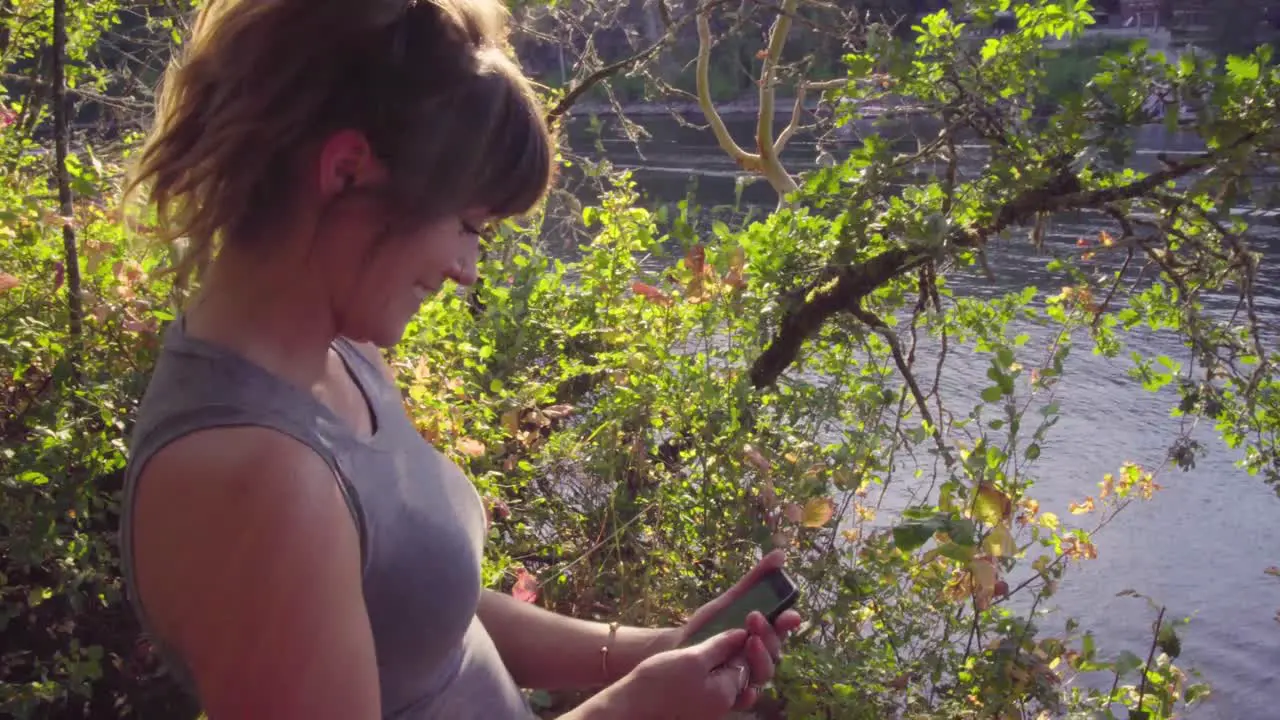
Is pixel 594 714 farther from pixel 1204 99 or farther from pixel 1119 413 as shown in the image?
pixel 1119 413

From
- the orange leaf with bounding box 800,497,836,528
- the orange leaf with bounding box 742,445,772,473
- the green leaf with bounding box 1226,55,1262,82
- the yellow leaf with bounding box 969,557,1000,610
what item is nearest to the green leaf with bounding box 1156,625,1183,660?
the yellow leaf with bounding box 969,557,1000,610

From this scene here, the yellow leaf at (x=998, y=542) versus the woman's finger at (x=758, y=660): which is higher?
the woman's finger at (x=758, y=660)

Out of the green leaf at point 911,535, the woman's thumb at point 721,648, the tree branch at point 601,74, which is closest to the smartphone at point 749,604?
the woman's thumb at point 721,648

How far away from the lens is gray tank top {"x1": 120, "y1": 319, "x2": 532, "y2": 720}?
2.61 ft

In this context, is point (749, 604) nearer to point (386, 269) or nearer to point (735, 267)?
point (386, 269)

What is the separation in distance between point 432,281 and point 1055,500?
10.7ft

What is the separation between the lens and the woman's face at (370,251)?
2.78ft

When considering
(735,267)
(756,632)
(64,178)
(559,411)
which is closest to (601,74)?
(735,267)

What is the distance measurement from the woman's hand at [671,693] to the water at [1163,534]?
209 centimetres

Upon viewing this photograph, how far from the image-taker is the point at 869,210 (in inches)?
87.7

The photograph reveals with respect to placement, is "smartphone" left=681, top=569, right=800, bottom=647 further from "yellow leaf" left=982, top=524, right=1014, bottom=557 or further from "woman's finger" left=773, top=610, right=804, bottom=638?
"yellow leaf" left=982, top=524, right=1014, bottom=557

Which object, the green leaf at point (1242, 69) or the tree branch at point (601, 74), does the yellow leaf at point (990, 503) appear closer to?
the green leaf at point (1242, 69)

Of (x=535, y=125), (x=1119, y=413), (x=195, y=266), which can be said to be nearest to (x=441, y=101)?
(x=535, y=125)

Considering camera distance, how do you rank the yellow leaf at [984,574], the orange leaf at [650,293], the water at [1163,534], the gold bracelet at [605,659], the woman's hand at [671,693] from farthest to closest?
the water at [1163,534] → the orange leaf at [650,293] → the yellow leaf at [984,574] → the gold bracelet at [605,659] → the woman's hand at [671,693]
